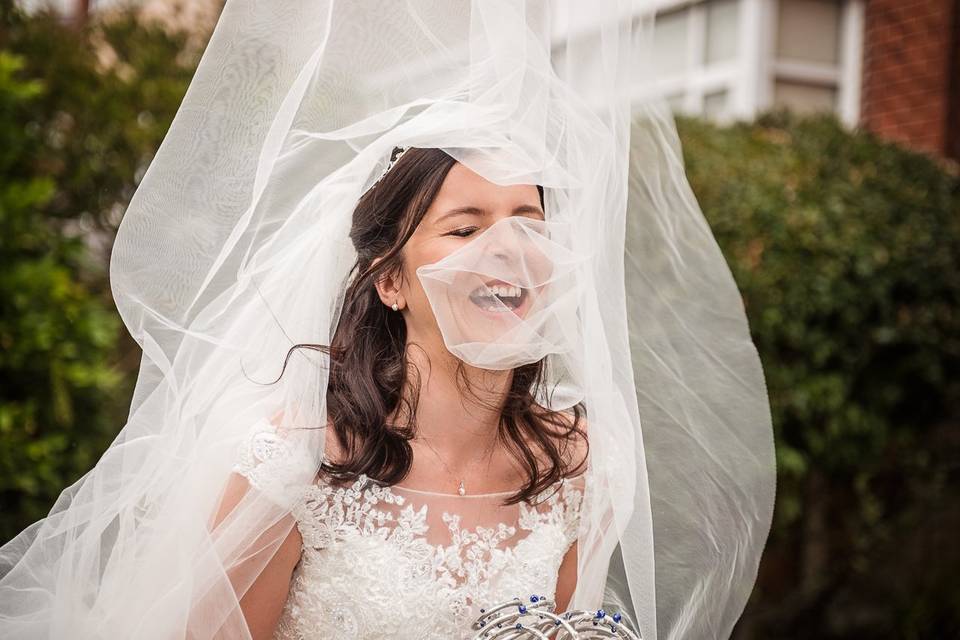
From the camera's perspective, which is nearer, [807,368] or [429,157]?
[429,157]

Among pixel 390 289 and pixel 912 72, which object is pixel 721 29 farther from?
pixel 390 289

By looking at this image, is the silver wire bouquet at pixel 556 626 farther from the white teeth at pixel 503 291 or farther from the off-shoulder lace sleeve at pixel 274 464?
the white teeth at pixel 503 291

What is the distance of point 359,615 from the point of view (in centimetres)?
220

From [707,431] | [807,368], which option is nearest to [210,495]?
[707,431]

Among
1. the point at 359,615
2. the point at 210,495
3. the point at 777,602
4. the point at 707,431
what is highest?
the point at 707,431

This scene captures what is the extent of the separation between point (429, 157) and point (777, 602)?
437 centimetres

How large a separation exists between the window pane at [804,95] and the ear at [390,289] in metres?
6.43

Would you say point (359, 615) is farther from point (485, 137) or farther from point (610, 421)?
point (485, 137)

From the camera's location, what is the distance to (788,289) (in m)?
5.07

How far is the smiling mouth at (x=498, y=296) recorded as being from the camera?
2059 mm

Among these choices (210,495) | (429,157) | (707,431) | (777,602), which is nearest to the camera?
(210,495)

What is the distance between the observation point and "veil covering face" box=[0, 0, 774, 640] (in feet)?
6.82

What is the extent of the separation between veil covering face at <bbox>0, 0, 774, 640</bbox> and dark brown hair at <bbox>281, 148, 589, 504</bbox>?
0.08m

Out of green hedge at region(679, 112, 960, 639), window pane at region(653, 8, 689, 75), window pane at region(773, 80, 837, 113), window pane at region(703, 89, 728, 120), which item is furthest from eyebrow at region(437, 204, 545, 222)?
window pane at region(653, 8, 689, 75)
